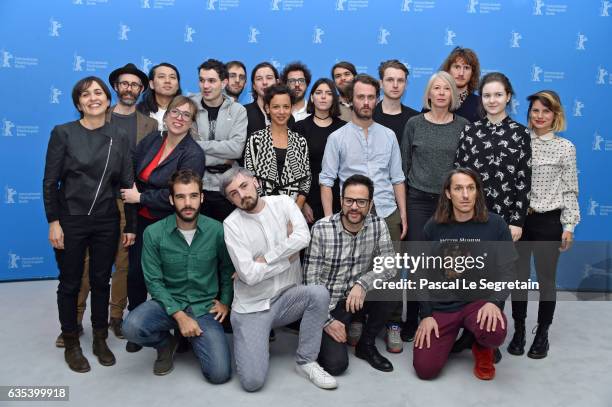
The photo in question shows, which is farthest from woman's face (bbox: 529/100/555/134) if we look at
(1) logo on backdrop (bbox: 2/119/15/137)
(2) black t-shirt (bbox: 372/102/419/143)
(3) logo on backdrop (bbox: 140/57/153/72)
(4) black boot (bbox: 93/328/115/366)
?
(1) logo on backdrop (bbox: 2/119/15/137)

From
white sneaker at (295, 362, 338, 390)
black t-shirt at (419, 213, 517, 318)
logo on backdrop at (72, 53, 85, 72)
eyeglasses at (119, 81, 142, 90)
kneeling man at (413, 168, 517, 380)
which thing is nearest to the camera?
white sneaker at (295, 362, 338, 390)

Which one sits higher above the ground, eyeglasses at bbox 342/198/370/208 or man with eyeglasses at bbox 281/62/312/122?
man with eyeglasses at bbox 281/62/312/122

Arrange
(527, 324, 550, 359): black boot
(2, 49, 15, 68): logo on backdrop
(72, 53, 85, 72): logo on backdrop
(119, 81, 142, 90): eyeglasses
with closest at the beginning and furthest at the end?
(527, 324, 550, 359): black boot
(119, 81, 142, 90): eyeglasses
(2, 49, 15, 68): logo on backdrop
(72, 53, 85, 72): logo on backdrop

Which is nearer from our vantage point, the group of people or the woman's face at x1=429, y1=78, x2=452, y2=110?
the group of people

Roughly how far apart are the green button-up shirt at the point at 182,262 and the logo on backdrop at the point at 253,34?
2494 mm

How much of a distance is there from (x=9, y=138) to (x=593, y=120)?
16.3 feet

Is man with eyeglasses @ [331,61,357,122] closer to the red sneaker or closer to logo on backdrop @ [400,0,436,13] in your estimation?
logo on backdrop @ [400,0,436,13]

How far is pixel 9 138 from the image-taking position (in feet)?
16.0

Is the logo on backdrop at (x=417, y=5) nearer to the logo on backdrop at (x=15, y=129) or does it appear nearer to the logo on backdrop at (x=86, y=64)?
the logo on backdrop at (x=86, y=64)

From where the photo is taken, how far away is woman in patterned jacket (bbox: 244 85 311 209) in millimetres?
3281

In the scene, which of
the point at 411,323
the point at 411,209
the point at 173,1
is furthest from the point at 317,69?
the point at 411,323

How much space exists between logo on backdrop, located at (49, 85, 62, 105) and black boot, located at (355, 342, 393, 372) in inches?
134

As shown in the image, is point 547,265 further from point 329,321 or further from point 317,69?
point 317,69

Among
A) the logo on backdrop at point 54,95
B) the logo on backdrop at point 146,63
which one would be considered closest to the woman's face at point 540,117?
the logo on backdrop at point 146,63
